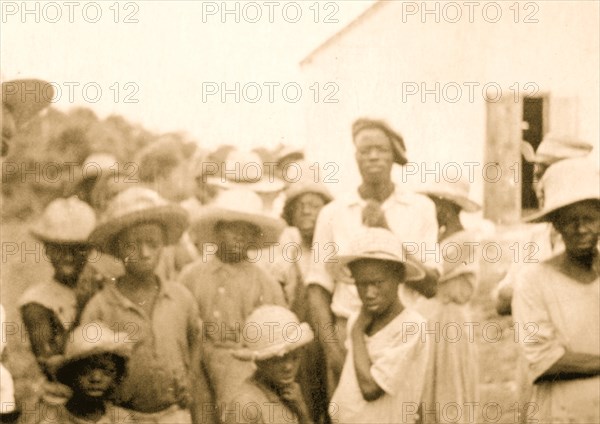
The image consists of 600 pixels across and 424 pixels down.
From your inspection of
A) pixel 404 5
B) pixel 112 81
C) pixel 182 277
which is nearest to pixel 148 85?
pixel 112 81

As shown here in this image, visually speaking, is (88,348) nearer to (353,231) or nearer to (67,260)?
(67,260)

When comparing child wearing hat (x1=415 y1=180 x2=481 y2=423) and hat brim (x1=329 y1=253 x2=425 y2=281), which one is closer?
hat brim (x1=329 y1=253 x2=425 y2=281)

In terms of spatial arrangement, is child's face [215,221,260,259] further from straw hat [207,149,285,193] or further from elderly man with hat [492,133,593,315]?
elderly man with hat [492,133,593,315]

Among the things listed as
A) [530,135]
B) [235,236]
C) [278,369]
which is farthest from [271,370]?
[530,135]

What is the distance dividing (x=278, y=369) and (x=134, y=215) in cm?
85

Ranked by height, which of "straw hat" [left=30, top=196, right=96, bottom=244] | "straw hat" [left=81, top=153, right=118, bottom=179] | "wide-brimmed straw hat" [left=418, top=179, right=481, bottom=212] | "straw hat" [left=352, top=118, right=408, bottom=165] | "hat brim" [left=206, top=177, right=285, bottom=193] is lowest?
"straw hat" [left=30, top=196, right=96, bottom=244]

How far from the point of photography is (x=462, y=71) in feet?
17.0

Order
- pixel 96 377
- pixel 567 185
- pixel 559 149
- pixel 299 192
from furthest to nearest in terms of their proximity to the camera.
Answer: pixel 559 149, pixel 299 192, pixel 567 185, pixel 96 377

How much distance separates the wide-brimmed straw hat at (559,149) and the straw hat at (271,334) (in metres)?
1.38

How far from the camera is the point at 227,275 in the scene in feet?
15.3

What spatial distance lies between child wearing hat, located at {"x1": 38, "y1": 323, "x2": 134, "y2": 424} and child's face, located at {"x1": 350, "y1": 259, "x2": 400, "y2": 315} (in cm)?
97

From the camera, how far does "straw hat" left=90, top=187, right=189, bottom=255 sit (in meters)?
4.48

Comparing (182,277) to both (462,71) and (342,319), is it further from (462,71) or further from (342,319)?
(462,71)

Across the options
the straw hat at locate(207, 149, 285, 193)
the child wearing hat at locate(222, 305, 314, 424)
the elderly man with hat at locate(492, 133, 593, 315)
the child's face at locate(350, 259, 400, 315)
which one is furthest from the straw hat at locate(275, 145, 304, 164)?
the elderly man with hat at locate(492, 133, 593, 315)
